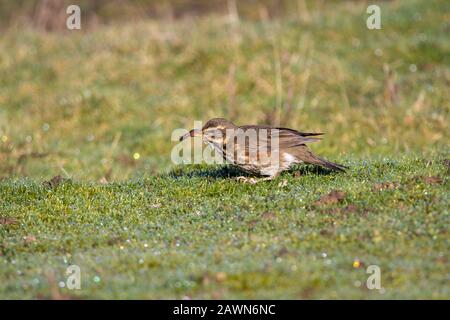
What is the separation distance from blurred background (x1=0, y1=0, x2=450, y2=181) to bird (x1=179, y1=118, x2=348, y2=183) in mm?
3816

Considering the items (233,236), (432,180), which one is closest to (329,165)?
(432,180)

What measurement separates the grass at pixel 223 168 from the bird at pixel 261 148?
11.2 inches

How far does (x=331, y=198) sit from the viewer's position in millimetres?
8766

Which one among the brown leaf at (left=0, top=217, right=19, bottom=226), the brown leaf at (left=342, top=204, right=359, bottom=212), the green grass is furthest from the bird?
the brown leaf at (left=0, top=217, right=19, bottom=226)

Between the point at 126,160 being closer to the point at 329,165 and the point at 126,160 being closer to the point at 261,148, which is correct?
the point at 261,148

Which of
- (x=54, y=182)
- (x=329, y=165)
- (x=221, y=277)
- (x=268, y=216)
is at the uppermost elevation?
(x=329, y=165)

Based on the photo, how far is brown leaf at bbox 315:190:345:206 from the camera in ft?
28.7

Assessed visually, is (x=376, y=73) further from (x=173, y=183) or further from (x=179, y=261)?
(x=179, y=261)

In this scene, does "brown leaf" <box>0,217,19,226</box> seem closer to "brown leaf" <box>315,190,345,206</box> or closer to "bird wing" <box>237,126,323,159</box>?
"bird wing" <box>237,126,323,159</box>

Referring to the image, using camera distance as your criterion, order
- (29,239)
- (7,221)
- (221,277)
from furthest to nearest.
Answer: (7,221) < (29,239) < (221,277)

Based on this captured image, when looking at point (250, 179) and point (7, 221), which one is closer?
point (7, 221)

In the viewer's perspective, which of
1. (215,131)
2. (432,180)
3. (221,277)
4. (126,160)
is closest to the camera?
(221,277)

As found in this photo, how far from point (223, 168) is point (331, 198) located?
283 cm
